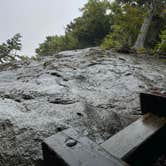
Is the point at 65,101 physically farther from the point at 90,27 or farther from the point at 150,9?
the point at 90,27

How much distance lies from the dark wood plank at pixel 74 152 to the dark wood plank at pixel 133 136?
96 mm

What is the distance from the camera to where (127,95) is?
3.01m

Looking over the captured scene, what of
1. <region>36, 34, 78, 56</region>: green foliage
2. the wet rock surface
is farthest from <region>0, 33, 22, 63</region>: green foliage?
the wet rock surface

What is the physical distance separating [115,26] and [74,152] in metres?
10.8


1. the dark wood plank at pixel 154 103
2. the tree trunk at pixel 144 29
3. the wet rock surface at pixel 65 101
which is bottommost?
the wet rock surface at pixel 65 101

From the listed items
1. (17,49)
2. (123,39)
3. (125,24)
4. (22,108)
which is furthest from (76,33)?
(22,108)

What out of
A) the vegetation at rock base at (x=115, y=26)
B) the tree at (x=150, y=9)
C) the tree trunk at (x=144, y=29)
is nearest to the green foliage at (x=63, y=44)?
the vegetation at rock base at (x=115, y=26)

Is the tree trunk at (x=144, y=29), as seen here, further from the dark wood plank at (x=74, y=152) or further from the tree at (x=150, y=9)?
the dark wood plank at (x=74, y=152)

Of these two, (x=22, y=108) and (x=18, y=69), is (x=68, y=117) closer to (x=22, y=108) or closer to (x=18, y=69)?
(x=22, y=108)

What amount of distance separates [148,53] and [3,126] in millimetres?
6057

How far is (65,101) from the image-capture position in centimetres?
262

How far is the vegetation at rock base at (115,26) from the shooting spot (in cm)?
1054

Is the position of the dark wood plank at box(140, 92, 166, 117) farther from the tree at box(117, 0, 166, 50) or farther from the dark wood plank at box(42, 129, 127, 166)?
the tree at box(117, 0, 166, 50)

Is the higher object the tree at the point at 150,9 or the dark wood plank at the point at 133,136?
the tree at the point at 150,9
